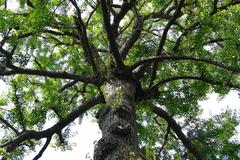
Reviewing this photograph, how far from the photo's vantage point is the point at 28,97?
29.6ft

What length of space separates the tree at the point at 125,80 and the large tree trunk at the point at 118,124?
0.01 metres

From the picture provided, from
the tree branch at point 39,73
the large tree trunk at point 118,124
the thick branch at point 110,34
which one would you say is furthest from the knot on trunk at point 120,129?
the tree branch at point 39,73

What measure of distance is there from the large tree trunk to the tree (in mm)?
15

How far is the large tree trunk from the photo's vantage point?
552cm

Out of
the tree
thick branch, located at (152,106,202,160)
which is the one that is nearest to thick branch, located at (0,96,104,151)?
the tree

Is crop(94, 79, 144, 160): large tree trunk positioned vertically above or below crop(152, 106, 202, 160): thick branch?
below

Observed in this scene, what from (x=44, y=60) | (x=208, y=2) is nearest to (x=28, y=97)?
(x=44, y=60)

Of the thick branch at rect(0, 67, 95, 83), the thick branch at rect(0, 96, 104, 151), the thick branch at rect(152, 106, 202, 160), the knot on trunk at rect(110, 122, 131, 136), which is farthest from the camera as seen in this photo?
the thick branch at rect(152, 106, 202, 160)

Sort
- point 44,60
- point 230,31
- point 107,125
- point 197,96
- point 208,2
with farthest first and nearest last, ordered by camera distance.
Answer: point 44,60
point 197,96
point 208,2
point 230,31
point 107,125

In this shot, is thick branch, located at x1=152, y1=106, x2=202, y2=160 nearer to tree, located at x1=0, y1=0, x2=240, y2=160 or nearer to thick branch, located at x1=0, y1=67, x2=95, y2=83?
tree, located at x1=0, y1=0, x2=240, y2=160

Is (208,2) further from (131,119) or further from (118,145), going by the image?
(118,145)

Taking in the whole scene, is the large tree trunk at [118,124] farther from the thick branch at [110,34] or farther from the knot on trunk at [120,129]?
the thick branch at [110,34]

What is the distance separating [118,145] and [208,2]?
4.38 meters

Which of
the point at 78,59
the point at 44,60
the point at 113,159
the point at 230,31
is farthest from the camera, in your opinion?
the point at 44,60
